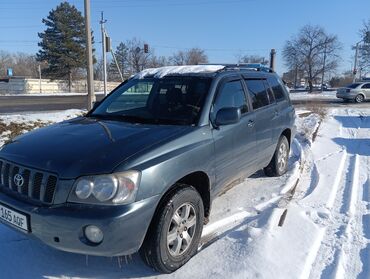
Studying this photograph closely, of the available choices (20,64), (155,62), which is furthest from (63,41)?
(20,64)

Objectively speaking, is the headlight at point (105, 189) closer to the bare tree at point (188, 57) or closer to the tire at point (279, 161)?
the tire at point (279, 161)

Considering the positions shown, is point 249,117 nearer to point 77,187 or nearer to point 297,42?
point 77,187

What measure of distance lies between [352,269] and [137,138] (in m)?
2.26

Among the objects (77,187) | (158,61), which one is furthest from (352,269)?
(158,61)

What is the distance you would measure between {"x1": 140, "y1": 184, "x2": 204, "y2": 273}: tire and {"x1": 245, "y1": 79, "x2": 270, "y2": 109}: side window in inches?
82.5

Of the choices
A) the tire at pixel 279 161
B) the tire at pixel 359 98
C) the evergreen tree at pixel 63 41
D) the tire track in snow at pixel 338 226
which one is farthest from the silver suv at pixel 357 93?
the evergreen tree at pixel 63 41

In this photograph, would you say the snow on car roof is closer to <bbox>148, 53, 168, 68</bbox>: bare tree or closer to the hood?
the hood

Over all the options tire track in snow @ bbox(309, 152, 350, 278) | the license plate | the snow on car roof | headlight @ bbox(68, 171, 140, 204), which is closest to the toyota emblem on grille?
the license plate

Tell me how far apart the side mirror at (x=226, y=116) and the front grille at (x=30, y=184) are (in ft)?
5.85

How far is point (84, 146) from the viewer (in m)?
3.37

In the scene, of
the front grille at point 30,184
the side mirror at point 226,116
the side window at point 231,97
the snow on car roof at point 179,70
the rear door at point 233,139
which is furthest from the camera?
the snow on car roof at point 179,70

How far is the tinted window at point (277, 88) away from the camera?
6.18 meters

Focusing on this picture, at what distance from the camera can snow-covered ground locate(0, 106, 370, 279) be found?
344 centimetres

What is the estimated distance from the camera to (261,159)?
5461 mm
